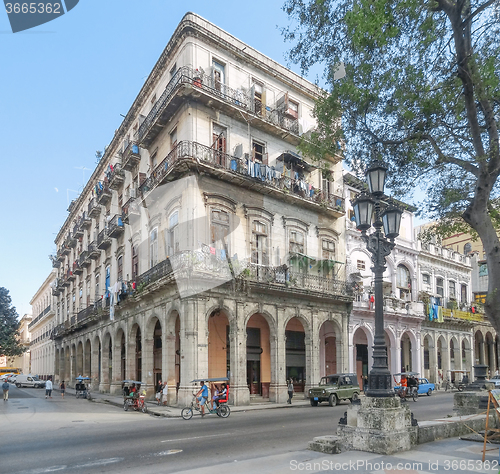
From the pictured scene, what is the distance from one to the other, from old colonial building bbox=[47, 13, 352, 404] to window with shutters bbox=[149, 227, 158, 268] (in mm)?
127

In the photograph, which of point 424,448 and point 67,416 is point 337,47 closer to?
point 424,448

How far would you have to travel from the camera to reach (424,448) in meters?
9.15

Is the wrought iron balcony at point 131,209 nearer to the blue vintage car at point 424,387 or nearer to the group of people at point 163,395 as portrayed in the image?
the group of people at point 163,395

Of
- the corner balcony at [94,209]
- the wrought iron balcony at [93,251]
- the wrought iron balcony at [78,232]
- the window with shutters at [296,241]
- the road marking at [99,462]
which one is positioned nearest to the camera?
the road marking at [99,462]

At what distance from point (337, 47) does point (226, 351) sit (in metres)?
17.1

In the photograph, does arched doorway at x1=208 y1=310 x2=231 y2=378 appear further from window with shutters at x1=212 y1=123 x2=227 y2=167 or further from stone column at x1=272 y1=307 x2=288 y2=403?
window with shutters at x1=212 y1=123 x2=227 y2=167

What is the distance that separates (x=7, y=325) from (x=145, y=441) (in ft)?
165

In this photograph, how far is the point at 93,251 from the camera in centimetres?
3888

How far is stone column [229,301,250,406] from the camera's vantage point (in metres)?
23.1

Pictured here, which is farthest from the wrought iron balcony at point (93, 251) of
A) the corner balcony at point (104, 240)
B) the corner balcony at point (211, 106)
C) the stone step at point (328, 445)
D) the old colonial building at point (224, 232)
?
the stone step at point (328, 445)

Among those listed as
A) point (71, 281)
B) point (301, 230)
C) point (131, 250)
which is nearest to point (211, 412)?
point (301, 230)

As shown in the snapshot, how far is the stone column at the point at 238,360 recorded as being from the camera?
2312 cm

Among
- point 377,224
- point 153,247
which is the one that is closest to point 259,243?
point 153,247

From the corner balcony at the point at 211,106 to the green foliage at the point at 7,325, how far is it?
1446 inches
